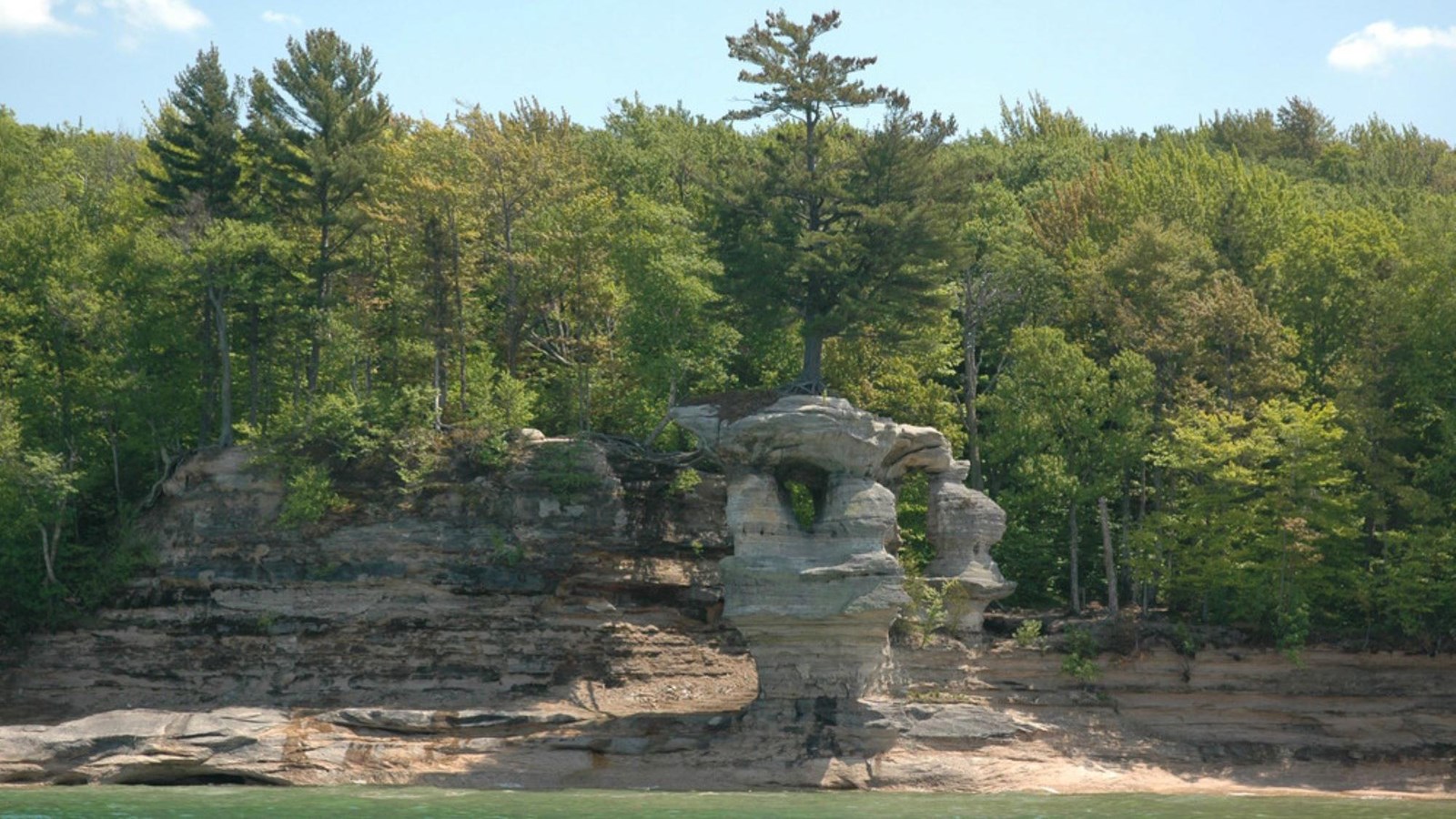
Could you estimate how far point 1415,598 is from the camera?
42719 mm

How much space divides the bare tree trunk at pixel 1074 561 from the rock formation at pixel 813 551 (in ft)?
19.9

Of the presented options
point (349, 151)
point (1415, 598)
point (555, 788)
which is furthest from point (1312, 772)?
point (349, 151)

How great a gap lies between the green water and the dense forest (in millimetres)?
6572

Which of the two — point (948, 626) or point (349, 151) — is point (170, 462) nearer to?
point (349, 151)

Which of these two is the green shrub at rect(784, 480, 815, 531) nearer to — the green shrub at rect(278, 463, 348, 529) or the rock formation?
the rock formation

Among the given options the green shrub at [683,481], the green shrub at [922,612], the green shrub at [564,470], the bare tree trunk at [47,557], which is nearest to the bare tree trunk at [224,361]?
the bare tree trunk at [47,557]

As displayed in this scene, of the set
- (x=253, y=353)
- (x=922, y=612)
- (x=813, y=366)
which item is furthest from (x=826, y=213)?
(x=253, y=353)

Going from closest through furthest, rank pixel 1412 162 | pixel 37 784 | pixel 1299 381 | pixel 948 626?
pixel 37 784, pixel 948 626, pixel 1299 381, pixel 1412 162

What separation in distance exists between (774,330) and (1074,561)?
36.2ft

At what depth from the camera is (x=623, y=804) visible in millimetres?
38188

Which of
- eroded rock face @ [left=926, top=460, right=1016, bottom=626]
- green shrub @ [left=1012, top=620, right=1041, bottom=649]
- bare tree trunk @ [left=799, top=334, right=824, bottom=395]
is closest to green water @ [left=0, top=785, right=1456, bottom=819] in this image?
green shrub @ [left=1012, top=620, right=1041, bottom=649]

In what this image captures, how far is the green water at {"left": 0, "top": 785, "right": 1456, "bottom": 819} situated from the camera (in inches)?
1433

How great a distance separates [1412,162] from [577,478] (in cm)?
3978

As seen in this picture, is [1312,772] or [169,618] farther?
[169,618]
